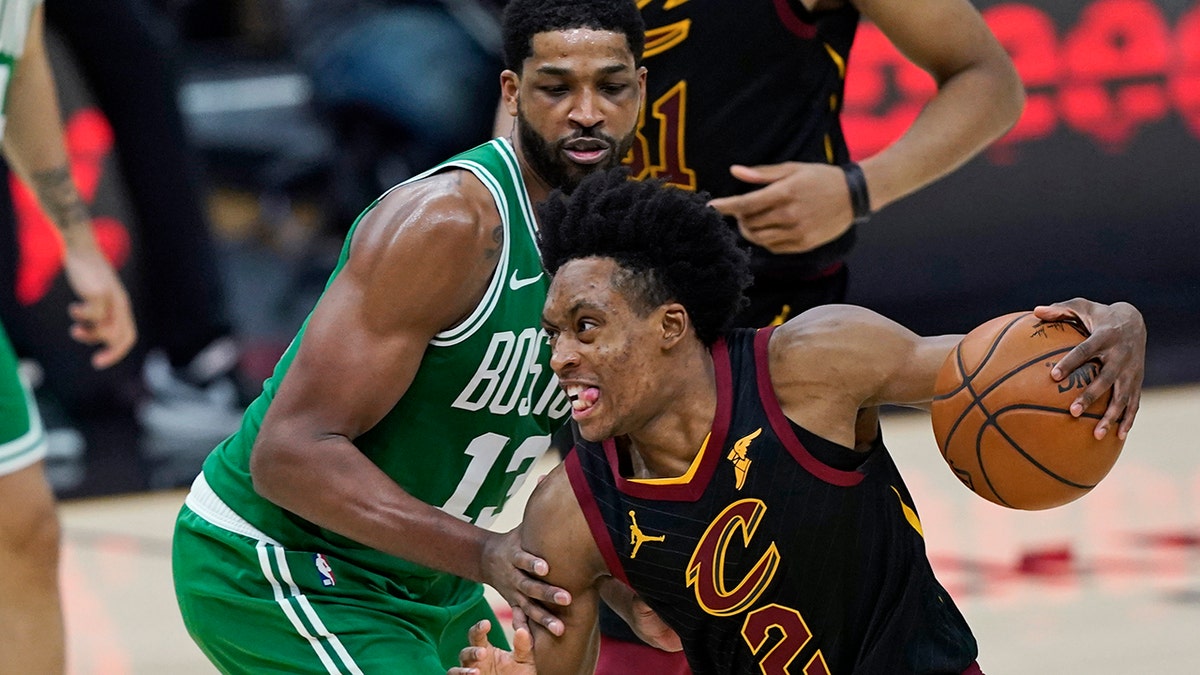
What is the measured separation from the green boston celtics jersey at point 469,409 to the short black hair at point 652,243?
0.77 ft

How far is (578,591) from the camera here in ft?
11.0

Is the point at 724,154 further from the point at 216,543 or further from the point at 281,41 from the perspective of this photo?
the point at 281,41

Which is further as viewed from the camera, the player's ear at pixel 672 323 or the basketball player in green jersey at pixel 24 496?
the basketball player in green jersey at pixel 24 496

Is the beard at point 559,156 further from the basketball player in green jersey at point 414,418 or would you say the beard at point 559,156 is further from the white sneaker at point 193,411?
the white sneaker at point 193,411

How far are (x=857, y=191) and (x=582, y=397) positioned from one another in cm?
147

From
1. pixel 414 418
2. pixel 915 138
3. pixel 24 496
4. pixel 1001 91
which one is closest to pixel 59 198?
pixel 24 496

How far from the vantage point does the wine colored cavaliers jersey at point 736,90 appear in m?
4.44

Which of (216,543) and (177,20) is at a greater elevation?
(177,20)

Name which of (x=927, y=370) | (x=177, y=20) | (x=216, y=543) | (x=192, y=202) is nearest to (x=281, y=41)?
(x=177, y=20)

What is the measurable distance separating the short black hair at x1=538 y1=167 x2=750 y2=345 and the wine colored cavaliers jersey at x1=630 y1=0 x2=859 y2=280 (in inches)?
43.9

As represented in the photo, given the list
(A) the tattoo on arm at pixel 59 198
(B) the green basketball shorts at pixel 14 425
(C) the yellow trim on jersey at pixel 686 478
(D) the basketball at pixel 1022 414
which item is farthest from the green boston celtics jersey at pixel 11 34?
(D) the basketball at pixel 1022 414

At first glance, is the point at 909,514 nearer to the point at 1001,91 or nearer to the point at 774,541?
the point at 774,541

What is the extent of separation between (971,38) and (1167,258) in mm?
5309

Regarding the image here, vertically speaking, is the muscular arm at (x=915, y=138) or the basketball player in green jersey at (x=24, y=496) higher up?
the muscular arm at (x=915, y=138)
